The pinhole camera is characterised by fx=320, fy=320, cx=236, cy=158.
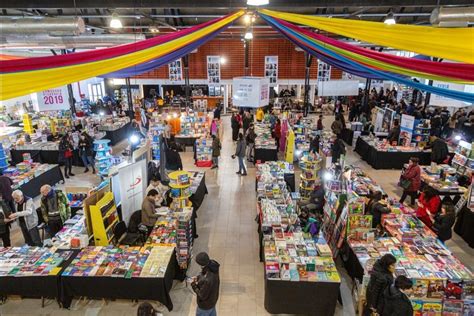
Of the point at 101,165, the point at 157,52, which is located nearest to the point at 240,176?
the point at 101,165

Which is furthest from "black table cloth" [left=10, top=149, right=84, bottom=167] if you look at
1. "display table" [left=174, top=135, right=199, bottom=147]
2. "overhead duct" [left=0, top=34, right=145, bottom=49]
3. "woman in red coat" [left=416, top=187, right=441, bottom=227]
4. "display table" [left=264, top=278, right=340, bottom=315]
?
"woman in red coat" [left=416, top=187, right=441, bottom=227]

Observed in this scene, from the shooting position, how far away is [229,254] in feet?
21.5

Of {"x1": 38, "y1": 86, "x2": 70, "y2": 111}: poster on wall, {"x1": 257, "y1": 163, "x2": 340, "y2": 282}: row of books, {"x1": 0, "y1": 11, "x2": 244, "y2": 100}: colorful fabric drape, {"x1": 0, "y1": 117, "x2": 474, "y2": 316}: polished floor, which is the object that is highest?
{"x1": 0, "y1": 11, "x2": 244, "y2": 100}: colorful fabric drape

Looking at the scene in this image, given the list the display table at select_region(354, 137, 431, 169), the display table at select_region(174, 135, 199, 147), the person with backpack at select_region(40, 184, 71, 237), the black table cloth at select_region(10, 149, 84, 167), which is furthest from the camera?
the display table at select_region(174, 135, 199, 147)

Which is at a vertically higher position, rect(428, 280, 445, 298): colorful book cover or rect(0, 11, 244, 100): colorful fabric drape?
rect(0, 11, 244, 100): colorful fabric drape

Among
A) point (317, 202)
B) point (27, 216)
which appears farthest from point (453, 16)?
point (27, 216)

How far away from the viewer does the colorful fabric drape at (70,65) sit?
296 cm

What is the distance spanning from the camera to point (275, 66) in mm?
21969

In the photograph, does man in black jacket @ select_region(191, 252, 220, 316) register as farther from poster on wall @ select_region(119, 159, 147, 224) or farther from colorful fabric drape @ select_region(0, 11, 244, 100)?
poster on wall @ select_region(119, 159, 147, 224)

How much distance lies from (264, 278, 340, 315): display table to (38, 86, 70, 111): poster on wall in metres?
9.43

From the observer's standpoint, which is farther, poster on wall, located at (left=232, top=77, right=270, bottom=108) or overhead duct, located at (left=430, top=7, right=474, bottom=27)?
poster on wall, located at (left=232, top=77, right=270, bottom=108)

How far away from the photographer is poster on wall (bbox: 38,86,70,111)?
10539mm

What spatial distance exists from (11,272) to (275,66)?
64.8ft

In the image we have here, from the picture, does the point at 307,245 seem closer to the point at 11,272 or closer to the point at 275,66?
the point at 11,272
